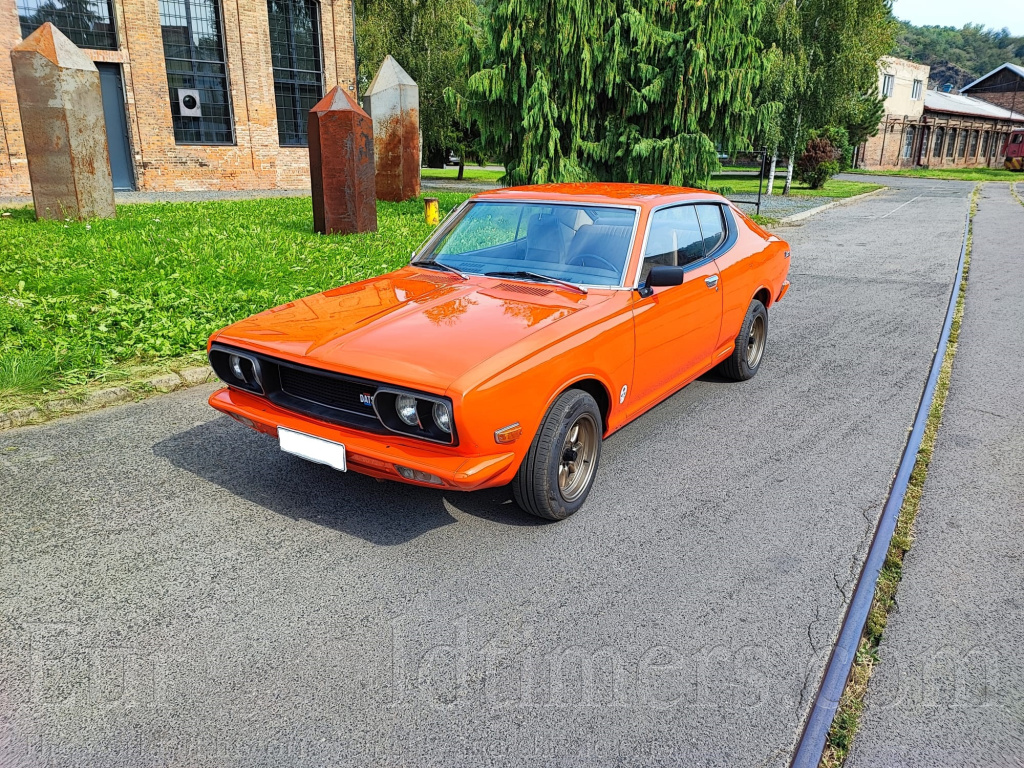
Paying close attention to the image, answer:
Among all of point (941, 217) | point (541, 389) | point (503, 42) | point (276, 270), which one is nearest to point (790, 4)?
point (941, 217)

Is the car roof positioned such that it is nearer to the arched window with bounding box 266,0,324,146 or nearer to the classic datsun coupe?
the classic datsun coupe

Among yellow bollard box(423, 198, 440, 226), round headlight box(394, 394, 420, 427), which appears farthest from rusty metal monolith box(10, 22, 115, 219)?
round headlight box(394, 394, 420, 427)

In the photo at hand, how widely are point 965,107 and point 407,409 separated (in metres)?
75.7

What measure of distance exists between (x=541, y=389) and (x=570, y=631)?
1.08 meters

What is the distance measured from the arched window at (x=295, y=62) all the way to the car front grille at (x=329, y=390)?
21965 mm

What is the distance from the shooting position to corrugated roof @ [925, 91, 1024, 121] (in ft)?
195

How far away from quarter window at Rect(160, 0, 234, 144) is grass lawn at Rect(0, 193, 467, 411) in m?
9.60

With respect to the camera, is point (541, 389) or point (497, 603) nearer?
point (497, 603)

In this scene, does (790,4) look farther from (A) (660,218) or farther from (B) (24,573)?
(B) (24,573)

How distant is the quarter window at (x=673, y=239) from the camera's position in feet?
14.5

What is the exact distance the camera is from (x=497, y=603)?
3105 mm

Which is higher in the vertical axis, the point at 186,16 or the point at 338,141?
the point at 186,16

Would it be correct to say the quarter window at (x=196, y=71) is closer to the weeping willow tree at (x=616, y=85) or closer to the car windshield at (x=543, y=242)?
the weeping willow tree at (x=616, y=85)

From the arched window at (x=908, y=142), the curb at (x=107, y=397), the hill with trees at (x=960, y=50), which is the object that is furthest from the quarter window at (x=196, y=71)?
the hill with trees at (x=960, y=50)
